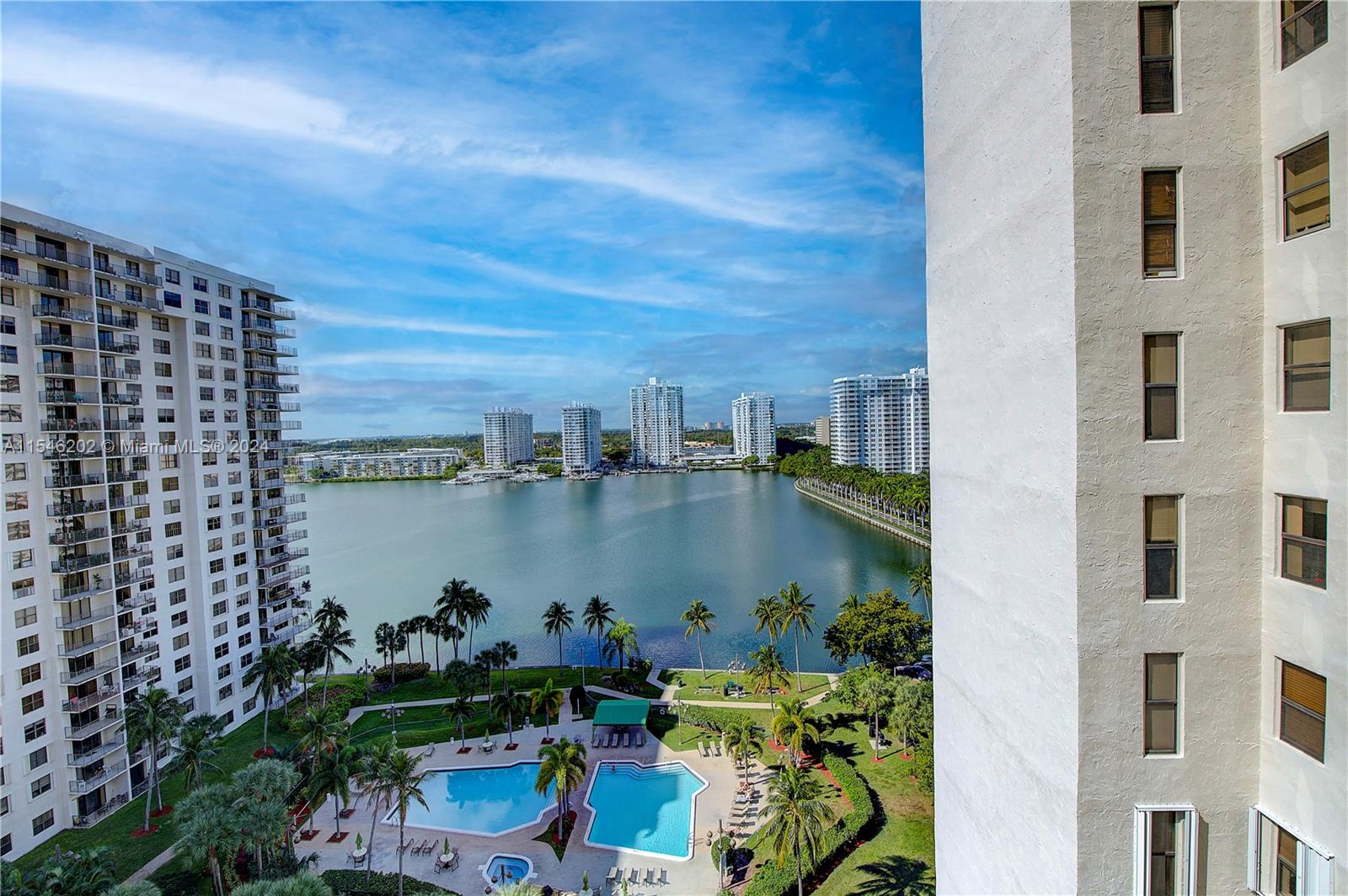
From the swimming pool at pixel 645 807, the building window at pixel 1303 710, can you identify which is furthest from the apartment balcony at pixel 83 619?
the building window at pixel 1303 710

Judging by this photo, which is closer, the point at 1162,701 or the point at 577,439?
the point at 1162,701

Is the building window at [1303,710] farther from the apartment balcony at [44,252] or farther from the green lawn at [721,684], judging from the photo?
the apartment balcony at [44,252]

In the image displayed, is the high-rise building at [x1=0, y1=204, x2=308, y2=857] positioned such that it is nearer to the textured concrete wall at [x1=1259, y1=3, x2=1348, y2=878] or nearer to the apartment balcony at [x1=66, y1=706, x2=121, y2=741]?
the apartment balcony at [x1=66, y1=706, x2=121, y2=741]

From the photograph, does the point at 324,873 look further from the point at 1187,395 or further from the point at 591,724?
the point at 1187,395

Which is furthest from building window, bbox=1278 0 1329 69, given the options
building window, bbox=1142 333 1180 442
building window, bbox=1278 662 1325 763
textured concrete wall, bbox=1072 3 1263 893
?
building window, bbox=1278 662 1325 763

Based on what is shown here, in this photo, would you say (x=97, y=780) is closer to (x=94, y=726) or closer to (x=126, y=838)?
(x=94, y=726)

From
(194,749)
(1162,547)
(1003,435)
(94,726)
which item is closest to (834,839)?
(1003,435)
